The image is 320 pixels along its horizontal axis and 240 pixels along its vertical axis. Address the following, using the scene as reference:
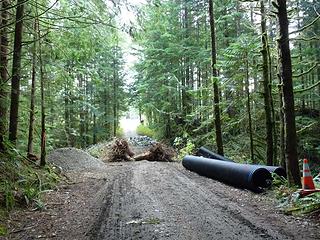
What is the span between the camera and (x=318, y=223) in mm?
5406

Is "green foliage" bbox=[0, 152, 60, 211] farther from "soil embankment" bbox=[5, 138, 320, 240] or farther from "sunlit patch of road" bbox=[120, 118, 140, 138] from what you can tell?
"sunlit patch of road" bbox=[120, 118, 140, 138]

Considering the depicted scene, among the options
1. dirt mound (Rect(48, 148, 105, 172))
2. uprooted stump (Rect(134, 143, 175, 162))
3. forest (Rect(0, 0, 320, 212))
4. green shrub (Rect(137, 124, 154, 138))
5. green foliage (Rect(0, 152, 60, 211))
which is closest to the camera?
green foliage (Rect(0, 152, 60, 211))

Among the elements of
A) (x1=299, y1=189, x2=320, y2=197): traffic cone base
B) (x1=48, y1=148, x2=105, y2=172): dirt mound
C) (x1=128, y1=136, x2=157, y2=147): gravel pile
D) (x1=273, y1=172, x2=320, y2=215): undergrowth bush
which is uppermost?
(x1=128, y1=136, x2=157, y2=147): gravel pile

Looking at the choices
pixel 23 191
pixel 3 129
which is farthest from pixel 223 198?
pixel 3 129

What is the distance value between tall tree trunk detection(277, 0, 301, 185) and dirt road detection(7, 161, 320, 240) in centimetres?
101

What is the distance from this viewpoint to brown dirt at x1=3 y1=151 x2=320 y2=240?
4938 millimetres

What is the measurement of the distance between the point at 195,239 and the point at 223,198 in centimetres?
284

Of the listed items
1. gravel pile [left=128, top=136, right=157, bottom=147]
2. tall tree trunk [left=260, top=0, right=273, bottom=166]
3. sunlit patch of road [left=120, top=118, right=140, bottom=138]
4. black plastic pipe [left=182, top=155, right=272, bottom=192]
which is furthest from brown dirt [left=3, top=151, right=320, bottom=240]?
sunlit patch of road [left=120, top=118, right=140, bottom=138]

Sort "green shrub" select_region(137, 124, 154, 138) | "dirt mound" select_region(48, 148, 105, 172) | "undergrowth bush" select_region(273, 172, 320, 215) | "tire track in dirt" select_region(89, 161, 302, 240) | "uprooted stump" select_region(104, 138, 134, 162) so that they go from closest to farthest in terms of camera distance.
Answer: "tire track in dirt" select_region(89, 161, 302, 240) < "undergrowth bush" select_region(273, 172, 320, 215) < "dirt mound" select_region(48, 148, 105, 172) < "uprooted stump" select_region(104, 138, 134, 162) < "green shrub" select_region(137, 124, 154, 138)

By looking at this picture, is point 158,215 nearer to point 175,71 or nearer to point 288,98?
point 288,98

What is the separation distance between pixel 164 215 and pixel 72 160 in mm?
8672

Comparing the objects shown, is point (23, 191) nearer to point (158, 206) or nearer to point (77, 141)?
point (158, 206)

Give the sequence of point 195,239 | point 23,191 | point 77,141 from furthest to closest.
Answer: point 77,141, point 23,191, point 195,239

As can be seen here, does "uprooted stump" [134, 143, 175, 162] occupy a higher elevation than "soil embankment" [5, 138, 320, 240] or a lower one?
higher
